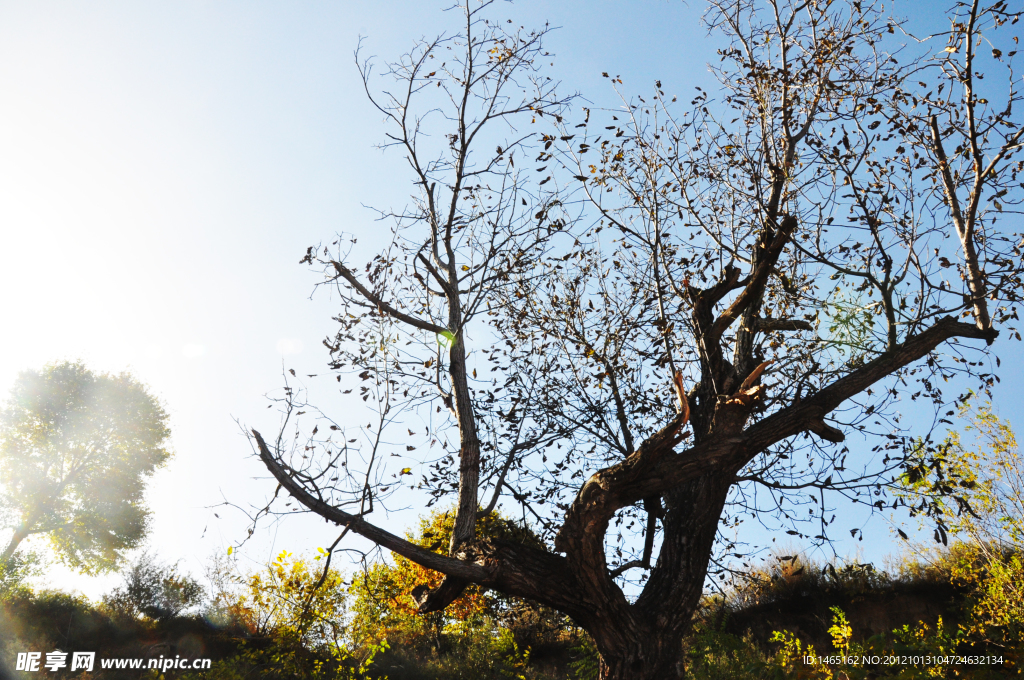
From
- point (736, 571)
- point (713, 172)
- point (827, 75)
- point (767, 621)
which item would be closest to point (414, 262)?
point (713, 172)

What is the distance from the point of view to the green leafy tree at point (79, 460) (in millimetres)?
20047

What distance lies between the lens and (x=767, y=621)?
15.1 metres

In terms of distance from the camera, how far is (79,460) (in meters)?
21.0

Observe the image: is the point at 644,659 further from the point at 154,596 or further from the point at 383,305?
the point at 154,596

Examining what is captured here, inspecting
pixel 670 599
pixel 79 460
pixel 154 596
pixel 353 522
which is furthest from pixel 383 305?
pixel 79 460

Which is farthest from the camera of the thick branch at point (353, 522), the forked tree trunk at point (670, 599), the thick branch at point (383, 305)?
the thick branch at point (383, 305)

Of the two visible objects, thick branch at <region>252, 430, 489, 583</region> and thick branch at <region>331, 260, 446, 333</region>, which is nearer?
thick branch at <region>252, 430, 489, 583</region>

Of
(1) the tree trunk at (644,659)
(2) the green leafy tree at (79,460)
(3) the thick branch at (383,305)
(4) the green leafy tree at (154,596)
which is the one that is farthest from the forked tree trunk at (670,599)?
(2) the green leafy tree at (79,460)

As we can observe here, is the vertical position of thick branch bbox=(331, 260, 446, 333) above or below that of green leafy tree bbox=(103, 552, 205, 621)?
above

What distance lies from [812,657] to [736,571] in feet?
10.2

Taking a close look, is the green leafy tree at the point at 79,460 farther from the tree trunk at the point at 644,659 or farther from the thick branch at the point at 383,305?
the tree trunk at the point at 644,659

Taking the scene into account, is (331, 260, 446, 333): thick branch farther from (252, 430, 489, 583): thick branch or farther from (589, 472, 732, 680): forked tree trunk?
(589, 472, 732, 680): forked tree trunk

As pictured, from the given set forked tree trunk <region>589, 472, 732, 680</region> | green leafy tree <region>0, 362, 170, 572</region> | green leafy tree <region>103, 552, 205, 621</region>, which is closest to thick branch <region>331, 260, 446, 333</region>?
forked tree trunk <region>589, 472, 732, 680</region>

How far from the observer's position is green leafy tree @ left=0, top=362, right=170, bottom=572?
2005cm
